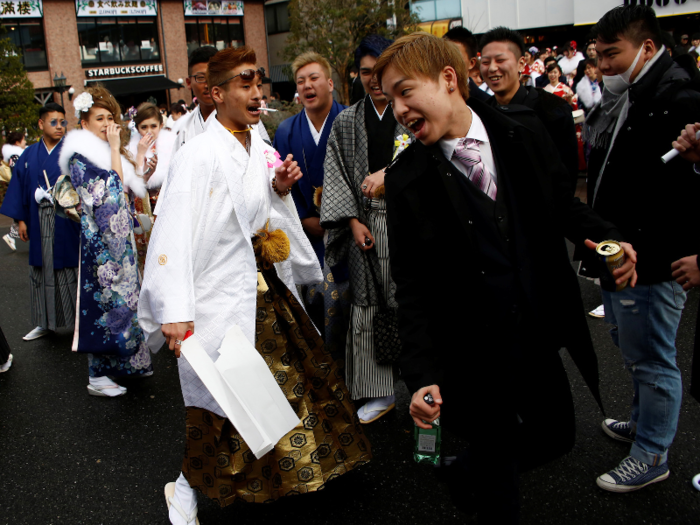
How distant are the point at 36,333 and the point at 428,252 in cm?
422

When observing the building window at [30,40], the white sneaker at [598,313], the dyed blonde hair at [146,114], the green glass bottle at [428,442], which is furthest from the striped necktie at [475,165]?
the building window at [30,40]

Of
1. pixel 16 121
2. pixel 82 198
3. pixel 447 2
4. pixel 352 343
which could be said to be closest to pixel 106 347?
pixel 82 198

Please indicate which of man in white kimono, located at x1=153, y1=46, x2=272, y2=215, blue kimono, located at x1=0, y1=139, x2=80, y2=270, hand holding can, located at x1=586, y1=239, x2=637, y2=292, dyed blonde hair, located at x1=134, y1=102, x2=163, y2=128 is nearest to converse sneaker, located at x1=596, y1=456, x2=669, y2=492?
hand holding can, located at x1=586, y1=239, x2=637, y2=292

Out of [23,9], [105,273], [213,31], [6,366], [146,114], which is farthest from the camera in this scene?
[213,31]

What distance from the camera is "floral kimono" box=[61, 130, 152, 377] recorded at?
3.67 m

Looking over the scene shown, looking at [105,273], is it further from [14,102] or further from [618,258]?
[14,102]

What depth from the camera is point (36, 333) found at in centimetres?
490

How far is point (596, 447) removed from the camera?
278 centimetres

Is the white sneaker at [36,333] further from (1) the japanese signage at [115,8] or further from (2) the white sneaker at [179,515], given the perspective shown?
(1) the japanese signage at [115,8]

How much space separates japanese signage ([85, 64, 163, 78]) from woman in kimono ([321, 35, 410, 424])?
93.6ft

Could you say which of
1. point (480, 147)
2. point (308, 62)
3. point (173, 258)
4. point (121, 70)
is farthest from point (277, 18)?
point (480, 147)

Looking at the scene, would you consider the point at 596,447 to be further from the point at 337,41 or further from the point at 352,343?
the point at 337,41

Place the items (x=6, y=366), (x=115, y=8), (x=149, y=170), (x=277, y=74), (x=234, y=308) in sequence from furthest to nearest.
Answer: (x=277, y=74), (x=115, y=8), (x=149, y=170), (x=6, y=366), (x=234, y=308)

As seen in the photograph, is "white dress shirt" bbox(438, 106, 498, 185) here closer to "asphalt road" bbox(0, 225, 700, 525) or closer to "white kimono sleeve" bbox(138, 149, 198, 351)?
"asphalt road" bbox(0, 225, 700, 525)
